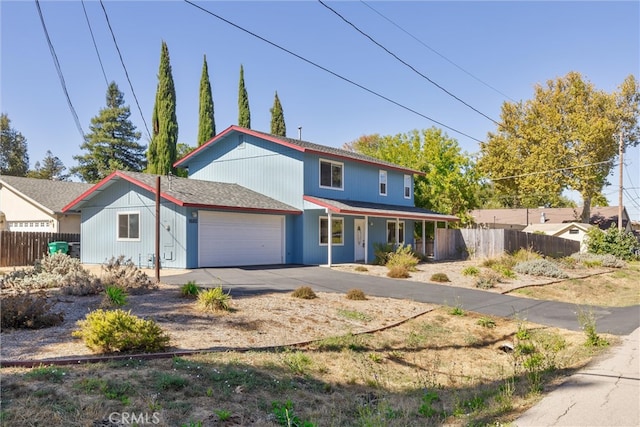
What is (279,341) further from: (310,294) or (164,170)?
(164,170)

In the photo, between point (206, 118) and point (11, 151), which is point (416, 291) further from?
point (11, 151)

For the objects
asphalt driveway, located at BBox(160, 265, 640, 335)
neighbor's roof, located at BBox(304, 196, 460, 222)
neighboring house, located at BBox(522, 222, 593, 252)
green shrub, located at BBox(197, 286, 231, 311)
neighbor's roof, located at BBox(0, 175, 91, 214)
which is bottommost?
asphalt driveway, located at BBox(160, 265, 640, 335)

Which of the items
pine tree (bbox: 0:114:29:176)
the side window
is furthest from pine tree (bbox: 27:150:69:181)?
the side window

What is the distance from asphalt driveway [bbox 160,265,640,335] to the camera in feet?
38.6

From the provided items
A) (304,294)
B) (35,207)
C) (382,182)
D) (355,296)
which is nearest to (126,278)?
(304,294)

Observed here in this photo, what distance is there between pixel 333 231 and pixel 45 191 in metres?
18.7

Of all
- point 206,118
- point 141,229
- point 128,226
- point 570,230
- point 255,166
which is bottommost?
point 570,230

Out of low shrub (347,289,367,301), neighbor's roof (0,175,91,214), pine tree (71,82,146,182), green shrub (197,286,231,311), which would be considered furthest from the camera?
pine tree (71,82,146,182)

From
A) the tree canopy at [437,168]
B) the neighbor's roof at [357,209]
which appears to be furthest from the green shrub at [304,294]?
the tree canopy at [437,168]

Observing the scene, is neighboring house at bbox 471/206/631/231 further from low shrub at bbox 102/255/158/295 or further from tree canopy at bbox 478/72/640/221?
low shrub at bbox 102/255/158/295

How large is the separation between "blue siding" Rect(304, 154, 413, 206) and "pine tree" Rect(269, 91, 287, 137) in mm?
16945

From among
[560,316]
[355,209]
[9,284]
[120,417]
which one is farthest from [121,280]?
[355,209]

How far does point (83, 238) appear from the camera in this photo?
75.3 feet

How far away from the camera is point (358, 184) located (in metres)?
26.1
